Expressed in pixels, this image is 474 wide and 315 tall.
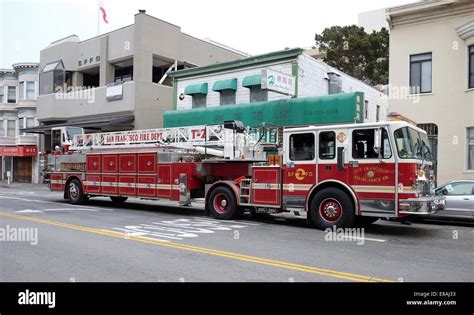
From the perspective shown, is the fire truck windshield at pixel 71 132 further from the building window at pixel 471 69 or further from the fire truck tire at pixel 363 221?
the building window at pixel 471 69

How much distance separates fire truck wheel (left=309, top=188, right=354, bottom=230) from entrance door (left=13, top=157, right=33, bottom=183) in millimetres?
34361

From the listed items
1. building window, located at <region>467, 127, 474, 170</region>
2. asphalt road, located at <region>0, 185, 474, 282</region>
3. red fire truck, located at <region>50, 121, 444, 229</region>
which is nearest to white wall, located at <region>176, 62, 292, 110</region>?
building window, located at <region>467, 127, 474, 170</region>

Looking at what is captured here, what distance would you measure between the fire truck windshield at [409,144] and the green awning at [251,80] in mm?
11890

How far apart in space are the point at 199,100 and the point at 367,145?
15763 mm

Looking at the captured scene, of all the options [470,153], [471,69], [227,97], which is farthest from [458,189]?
[227,97]

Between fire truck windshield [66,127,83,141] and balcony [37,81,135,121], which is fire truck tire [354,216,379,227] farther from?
balcony [37,81,135,121]

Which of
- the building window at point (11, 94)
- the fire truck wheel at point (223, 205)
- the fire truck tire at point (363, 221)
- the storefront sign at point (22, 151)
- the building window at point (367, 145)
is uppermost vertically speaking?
the building window at point (11, 94)

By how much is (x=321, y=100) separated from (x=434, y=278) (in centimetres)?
1311

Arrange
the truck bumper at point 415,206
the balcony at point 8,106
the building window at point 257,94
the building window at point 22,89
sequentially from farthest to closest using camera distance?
1. the balcony at point 8,106
2. the building window at point 22,89
3. the building window at point 257,94
4. the truck bumper at point 415,206

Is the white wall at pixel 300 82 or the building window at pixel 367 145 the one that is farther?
the white wall at pixel 300 82

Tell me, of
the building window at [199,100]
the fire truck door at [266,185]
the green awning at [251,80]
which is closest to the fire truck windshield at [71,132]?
the building window at [199,100]

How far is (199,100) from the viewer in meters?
24.7

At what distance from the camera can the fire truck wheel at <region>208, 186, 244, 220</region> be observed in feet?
40.5

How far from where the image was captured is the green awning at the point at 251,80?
21.5 m
